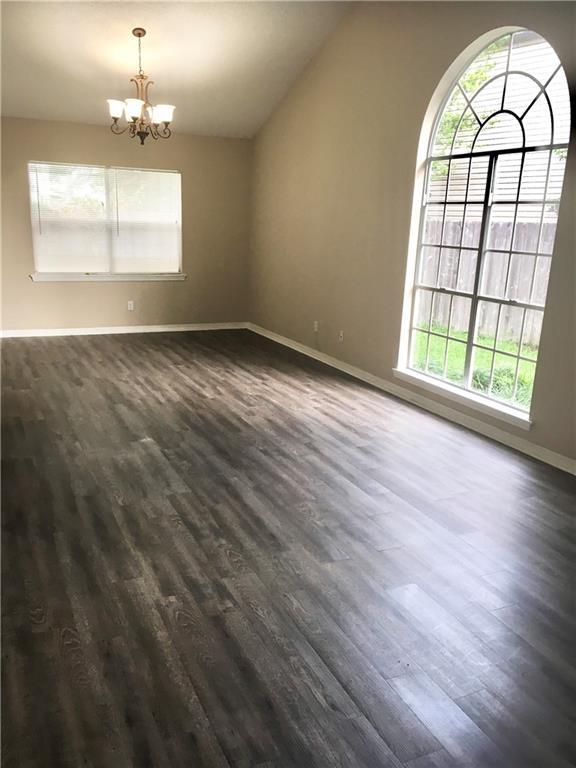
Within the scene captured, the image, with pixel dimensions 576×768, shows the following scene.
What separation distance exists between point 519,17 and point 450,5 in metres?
0.77

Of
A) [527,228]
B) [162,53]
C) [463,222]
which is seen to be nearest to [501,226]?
[527,228]

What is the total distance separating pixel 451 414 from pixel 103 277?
15.8 ft

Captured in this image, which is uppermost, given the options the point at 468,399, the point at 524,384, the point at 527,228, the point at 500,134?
the point at 500,134

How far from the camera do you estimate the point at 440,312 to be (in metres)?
4.89

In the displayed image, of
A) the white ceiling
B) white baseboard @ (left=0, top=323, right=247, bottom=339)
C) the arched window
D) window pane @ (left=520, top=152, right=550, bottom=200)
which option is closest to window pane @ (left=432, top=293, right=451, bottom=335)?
the arched window

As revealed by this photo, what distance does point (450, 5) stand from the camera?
4.39 metres

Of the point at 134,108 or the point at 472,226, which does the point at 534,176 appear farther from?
the point at 134,108

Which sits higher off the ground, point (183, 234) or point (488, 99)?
point (488, 99)

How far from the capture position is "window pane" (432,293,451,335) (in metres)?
4.82

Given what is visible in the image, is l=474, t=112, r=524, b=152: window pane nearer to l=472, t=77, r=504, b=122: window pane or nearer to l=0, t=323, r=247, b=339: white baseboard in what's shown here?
l=472, t=77, r=504, b=122: window pane

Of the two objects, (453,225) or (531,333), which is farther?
(453,225)

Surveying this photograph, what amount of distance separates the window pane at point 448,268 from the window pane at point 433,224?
0.14 metres

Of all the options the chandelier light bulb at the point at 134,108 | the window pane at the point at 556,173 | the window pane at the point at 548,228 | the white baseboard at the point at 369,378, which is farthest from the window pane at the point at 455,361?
the chandelier light bulb at the point at 134,108

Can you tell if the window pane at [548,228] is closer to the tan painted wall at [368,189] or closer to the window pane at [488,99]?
the tan painted wall at [368,189]
